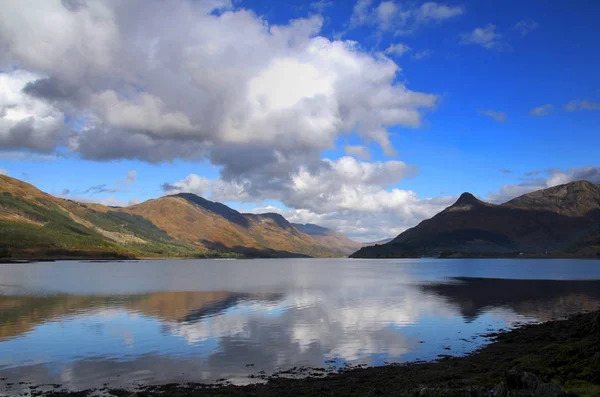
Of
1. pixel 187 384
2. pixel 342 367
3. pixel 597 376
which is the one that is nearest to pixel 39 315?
pixel 187 384

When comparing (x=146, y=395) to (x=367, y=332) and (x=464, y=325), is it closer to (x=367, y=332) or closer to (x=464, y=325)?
(x=367, y=332)

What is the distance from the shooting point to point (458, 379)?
30969 millimetres

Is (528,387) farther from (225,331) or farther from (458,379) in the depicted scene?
(225,331)

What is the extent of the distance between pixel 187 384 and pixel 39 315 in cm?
4437

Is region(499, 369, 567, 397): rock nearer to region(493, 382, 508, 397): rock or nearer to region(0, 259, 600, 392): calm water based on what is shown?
region(493, 382, 508, 397): rock

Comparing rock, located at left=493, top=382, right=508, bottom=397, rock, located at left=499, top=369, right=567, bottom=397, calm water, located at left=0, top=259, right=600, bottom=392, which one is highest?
rock, located at left=499, top=369, right=567, bottom=397

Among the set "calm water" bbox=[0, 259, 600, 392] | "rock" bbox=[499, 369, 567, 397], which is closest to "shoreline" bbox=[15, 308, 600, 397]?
"rock" bbox=[499, 369, 567, 397]

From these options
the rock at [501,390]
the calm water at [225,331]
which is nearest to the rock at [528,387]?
the rock at [501,390]

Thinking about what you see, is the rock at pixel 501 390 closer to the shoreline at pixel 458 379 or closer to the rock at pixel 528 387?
the shoreline at pixel 458 379

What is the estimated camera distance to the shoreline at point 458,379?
67.9 ft

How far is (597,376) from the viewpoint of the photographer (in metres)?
22.9

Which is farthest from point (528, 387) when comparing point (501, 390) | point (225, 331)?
point (225, 331)

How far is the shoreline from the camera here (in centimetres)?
→ 2070

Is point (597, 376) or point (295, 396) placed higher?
point (597, 376)
